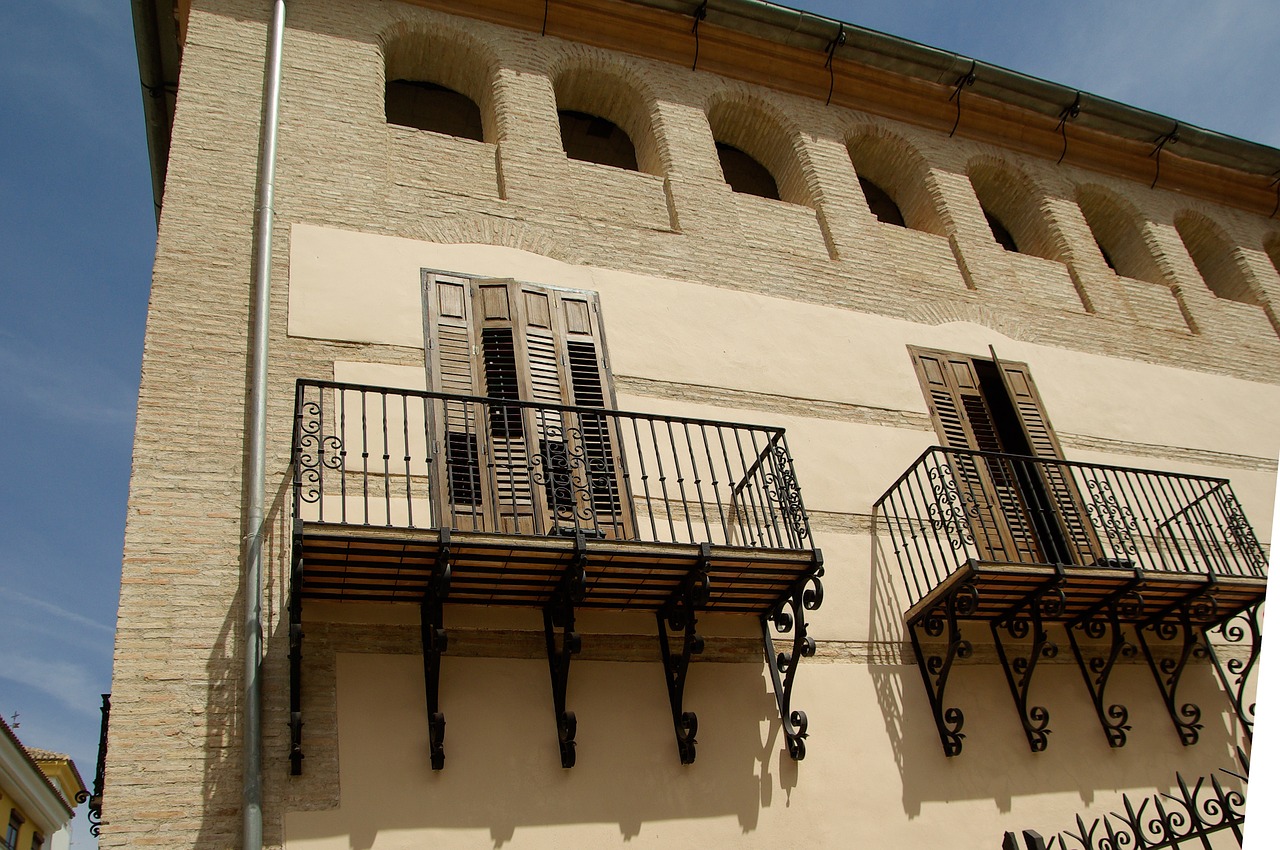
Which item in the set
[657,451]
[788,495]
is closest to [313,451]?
[657,451]

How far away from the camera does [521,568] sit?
281 inches

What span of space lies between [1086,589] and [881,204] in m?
6.08

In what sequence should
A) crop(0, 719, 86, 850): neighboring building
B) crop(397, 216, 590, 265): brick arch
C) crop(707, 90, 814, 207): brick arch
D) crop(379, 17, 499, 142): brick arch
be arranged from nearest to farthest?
crop(397, 216, 590, 265): brick arch, crop(379, 17, 499, 142): brick arch, crop(707, 90, 814, 207): brick arch, crop(0, 719, 86, 850): neighboring building

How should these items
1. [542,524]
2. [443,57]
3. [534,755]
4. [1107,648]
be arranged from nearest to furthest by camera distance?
[534,755]
[542,524]
[1107,648]
[443,57]

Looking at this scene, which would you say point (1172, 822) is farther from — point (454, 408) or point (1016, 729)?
point (454, 408)

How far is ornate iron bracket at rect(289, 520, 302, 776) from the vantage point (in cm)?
651

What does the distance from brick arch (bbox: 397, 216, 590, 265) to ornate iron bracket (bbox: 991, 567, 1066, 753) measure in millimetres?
4603

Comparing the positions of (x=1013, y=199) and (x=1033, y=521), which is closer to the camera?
(x=1033, y=521)

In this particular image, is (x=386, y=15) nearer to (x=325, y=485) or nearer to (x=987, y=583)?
(x=325, y=485)

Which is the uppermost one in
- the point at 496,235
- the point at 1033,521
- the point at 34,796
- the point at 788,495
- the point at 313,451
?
the point at 34,796

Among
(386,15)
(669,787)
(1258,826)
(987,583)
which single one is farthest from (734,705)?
(386,15)

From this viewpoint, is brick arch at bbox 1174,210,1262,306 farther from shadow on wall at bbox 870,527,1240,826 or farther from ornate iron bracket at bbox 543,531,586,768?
ornate iron bracket at bbox 543,531,586,768

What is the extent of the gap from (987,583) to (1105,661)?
160cm

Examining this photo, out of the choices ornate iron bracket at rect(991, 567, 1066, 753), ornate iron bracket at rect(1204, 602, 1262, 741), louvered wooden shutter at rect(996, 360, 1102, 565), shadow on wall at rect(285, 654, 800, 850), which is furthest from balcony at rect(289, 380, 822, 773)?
ornate iron bracket at rect(1204, 602, 1262, 741)
